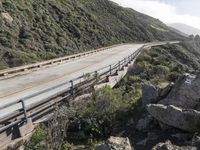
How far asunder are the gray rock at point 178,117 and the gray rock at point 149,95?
2012 mm

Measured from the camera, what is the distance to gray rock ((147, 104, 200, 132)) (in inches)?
358

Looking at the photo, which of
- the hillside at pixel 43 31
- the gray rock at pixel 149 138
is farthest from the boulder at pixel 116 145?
the hillside at pixel 43 31

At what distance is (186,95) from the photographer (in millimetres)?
10734

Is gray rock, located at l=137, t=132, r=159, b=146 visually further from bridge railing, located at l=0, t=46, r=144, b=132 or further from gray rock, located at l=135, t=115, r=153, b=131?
bridge railing, located at l=0, t=46, r=144, b=132

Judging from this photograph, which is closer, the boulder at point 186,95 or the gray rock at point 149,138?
the gray rock at point 149,138

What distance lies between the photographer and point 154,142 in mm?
9289

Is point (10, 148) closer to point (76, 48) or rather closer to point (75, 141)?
point (75, 141)

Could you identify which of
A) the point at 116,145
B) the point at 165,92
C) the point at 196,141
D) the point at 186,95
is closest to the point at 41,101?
the point at 165,92

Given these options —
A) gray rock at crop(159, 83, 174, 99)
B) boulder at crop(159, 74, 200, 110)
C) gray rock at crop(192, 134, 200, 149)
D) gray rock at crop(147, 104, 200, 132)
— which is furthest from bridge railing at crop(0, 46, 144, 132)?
gray rock at crop(192, 134, 200, 149)

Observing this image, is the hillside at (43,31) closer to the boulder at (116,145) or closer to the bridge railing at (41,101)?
the bridge railing at (41,101)

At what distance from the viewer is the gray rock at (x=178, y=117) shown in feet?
29.8

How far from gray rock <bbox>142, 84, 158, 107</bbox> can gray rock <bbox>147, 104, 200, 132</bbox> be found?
6.60 feet

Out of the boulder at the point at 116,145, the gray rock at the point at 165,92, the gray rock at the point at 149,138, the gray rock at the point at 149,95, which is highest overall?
the boulder at the point at 116,145

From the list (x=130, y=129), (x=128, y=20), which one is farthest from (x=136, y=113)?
(x=128, y=20)
